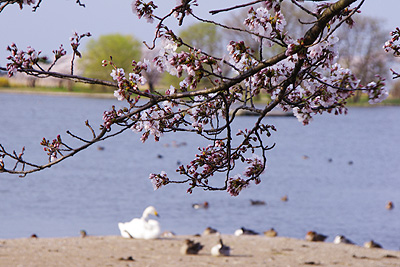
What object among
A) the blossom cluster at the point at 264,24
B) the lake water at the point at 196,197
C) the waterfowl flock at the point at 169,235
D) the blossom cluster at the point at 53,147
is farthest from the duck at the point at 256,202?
the blossom cluster at the point at 264,24

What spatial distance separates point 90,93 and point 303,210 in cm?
8980

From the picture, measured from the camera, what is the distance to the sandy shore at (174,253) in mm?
9953

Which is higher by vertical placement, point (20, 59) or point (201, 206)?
point (20, 59)

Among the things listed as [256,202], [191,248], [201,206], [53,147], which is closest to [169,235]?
[191,248]

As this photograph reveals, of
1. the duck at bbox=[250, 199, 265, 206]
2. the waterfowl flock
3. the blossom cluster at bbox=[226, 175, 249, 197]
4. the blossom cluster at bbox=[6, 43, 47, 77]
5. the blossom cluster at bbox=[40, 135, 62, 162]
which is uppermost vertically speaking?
the blossom cluster at bbox=[6, 43, 47, 77]

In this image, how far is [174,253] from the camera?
1063 cm

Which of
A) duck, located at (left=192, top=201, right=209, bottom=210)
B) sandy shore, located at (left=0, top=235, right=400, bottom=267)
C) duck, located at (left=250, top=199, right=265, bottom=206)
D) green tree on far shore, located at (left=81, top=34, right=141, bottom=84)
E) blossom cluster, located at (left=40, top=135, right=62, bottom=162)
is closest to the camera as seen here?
blossom cluster, located at (left=40, top=135, right=62, bottom=162)

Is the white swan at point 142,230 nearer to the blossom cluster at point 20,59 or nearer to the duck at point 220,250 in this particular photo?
the duck at point 220,250

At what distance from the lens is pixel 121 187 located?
23219mm

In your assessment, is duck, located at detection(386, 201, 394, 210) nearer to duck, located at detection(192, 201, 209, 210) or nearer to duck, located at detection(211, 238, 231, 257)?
duck, located at detection(192, 201, 209, 210)

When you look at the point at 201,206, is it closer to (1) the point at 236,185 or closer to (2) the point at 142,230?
(2) the point at 142,230

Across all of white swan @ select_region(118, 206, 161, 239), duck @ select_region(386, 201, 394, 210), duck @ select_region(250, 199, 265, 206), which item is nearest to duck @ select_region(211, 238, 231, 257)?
white swan @ select_region(118, 206, 161, 239)

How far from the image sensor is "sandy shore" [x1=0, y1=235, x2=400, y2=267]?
9.95m

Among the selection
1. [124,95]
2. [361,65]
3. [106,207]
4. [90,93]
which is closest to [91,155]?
[106,207]
